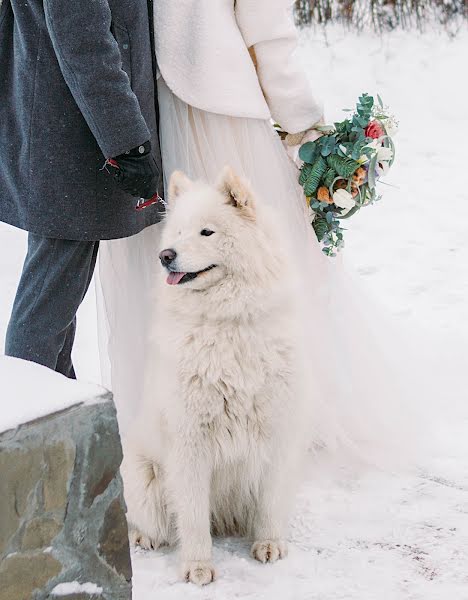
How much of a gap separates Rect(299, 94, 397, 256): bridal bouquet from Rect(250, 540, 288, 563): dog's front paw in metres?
1.10

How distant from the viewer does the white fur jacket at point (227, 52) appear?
8.71ft

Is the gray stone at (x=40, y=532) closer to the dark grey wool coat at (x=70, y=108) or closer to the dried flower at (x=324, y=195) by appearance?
the dark grey wool coat at (x=70, y=108)

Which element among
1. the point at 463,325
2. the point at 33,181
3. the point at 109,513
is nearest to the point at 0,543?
the point at 109,513

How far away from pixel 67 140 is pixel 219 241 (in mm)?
553

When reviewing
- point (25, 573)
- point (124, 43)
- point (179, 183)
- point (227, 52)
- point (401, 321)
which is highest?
point (124, 43)

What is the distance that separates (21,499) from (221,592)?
2.63 feet

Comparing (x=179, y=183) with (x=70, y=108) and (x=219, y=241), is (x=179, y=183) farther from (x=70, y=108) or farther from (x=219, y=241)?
(x=70, y=108)

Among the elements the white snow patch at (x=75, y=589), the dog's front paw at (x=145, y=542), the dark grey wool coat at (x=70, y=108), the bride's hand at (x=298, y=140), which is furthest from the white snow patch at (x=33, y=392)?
the bride's hand at (x=298, y=140)

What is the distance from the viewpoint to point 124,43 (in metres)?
2.51

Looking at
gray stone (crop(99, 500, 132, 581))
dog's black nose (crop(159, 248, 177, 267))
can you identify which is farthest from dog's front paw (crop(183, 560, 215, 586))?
dog's black nose (crop(159, 248, 177, 267))

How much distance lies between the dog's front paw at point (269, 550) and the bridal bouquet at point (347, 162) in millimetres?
1104

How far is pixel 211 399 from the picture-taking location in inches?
95.3

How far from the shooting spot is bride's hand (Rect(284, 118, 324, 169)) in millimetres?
2973

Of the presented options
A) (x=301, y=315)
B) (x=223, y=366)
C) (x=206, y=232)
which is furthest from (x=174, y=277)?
(x=301, y=315)
